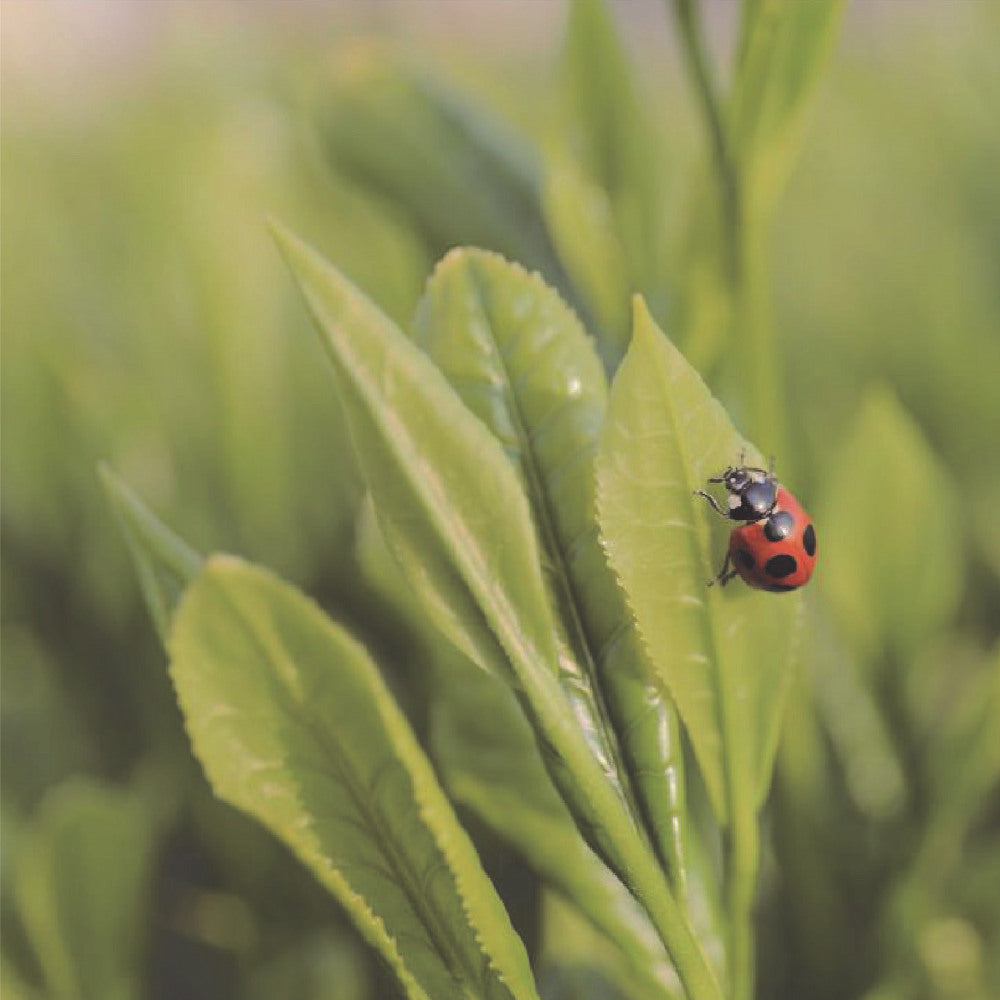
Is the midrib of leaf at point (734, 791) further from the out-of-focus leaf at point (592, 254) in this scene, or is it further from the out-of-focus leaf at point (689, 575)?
the out-of-focus leaf at point (592, 254)

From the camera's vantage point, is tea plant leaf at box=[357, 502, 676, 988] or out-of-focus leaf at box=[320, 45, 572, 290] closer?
tea plant leaf at box=[357, 502, 676, 988]

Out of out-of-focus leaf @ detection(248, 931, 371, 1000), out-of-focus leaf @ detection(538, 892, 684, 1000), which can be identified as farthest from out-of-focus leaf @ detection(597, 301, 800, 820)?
out-of-focus leaf @ detection(248, 931, 371, 1000)

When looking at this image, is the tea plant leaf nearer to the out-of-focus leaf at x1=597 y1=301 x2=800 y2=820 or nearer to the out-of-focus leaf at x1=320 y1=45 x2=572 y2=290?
the out-of-focus leaf at x1=597 y1=301 x2=800 y2=820

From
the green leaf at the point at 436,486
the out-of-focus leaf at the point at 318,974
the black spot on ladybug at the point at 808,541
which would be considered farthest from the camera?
the out-of-focus leaf at the point at 318,974

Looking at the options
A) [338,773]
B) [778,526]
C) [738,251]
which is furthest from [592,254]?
[338,773]

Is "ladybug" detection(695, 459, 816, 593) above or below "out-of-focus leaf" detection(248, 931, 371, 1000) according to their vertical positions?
above

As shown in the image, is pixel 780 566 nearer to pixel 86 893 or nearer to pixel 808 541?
pixel 808 541

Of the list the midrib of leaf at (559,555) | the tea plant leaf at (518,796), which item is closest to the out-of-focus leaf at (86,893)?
the tea plant leaf at (518,796)
